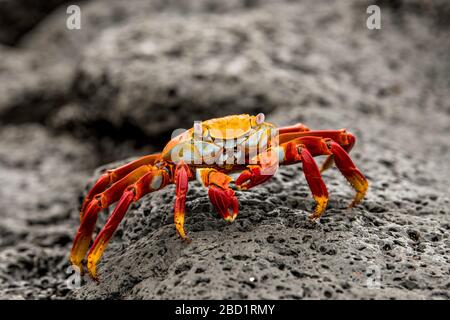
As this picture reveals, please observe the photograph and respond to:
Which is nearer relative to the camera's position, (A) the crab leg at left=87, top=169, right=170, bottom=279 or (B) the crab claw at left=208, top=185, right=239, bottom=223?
(B) the crab claw at left=208, top=185, right=239, bottom=223

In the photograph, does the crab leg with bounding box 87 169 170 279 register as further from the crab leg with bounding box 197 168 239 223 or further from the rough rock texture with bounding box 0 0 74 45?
the rough rock texture with bounding box 0 0 74 45

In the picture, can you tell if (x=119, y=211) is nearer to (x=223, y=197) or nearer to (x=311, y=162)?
(x=223, y=197)

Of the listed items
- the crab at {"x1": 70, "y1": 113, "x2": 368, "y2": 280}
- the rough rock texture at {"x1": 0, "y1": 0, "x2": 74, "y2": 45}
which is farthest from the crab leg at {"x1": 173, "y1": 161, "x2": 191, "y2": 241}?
the rough rock texture at {"x1": 0, "y1": 0, "x2": 74, "y2": 45}

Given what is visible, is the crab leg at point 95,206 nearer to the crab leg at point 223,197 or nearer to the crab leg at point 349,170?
the crab leg at point 223,197

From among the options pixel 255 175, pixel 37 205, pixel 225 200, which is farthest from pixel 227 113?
pixel 225 200

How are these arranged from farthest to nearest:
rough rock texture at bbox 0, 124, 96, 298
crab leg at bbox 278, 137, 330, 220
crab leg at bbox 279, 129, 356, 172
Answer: rough rock texture at bbox 0, 124, 96, 298 < crab leg at bbox 279, 129, 356, 172 < crab leg at bbox 278, 137, 330, 220
